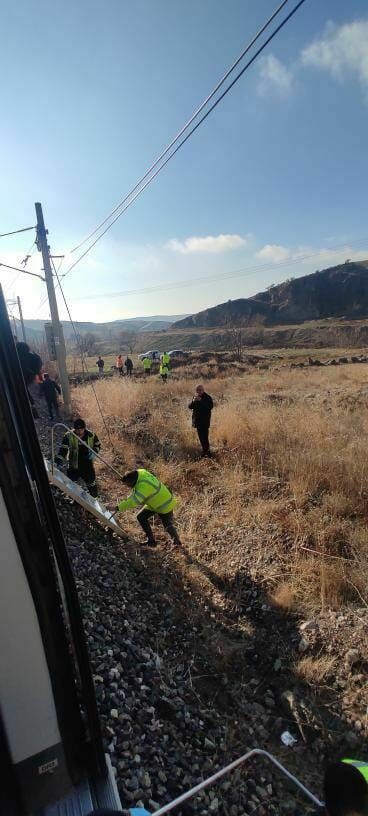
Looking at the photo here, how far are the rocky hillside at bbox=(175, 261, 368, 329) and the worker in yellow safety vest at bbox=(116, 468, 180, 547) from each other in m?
99.8

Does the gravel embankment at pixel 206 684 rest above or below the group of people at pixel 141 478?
below

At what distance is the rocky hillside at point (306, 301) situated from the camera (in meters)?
102

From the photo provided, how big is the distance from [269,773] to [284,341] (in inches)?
2708

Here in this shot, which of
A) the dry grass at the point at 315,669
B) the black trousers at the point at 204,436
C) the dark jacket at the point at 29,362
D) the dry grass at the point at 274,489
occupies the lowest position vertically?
the dry grass at the point at 315,669

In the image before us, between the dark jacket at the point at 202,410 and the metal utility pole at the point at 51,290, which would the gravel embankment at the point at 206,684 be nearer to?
the dark jacket at the point at 202,410

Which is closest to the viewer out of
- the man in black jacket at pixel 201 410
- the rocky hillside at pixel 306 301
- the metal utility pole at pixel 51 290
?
the man in black jacket at pixel 201 410

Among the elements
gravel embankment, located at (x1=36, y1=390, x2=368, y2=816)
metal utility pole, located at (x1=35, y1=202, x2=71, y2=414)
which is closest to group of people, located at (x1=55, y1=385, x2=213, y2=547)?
gravel embankment, located at (x1=36, y1=390, x2=368, y2=816)

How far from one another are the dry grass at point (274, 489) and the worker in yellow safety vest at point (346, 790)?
2.53m

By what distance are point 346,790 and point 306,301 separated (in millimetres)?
114992

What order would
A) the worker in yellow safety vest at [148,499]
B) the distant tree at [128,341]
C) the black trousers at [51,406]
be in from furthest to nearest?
1. the distant tree at [128,341]
2. the black trousers at [51,406]
3. the worker in yellow safety vest at [148,499]

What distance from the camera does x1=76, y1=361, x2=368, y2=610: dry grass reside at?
453 cm

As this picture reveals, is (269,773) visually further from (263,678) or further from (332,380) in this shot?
(332,380)

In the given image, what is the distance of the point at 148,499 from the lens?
5023 mm

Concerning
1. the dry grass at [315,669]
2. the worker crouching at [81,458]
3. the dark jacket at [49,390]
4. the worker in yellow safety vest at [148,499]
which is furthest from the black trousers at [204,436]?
the dark jacket at [49,390]
